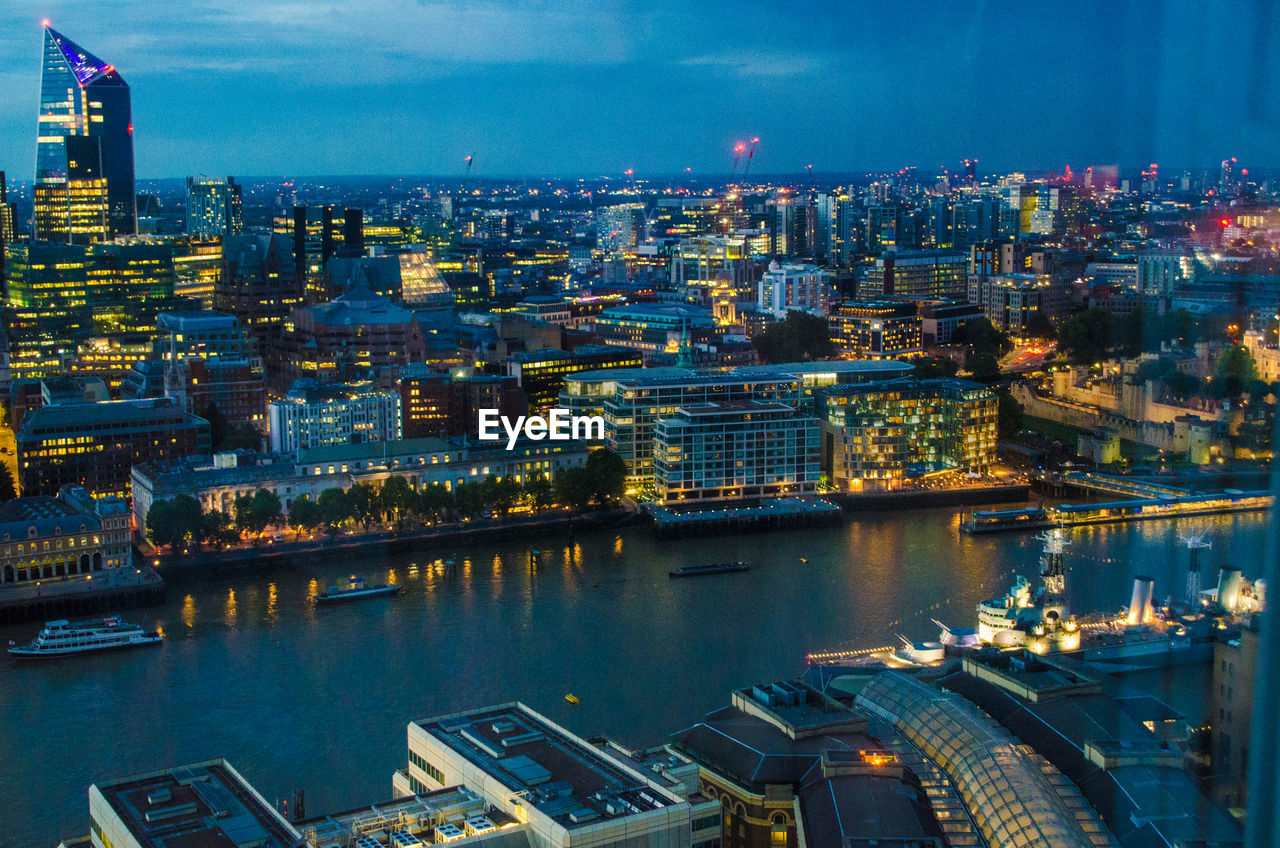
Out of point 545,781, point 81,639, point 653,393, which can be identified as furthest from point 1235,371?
point 653,393

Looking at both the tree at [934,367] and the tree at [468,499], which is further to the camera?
the tree at [934,367]

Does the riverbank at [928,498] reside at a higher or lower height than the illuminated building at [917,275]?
lower

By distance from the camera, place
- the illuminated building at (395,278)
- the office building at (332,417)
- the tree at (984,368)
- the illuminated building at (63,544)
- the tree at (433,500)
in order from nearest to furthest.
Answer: the illuminated building at (63,544)
the tree at (433,500)
the office building at (332,417)
the tree at (984,368)
the illuminated building at (395,278)

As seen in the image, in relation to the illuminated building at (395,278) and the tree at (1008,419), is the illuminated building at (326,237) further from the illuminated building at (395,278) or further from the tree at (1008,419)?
the tree at (1008,419)

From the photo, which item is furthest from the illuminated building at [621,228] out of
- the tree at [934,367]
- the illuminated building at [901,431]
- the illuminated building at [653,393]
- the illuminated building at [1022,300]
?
the illuminated building at [901,431]

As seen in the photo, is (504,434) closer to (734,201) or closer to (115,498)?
(115,498)

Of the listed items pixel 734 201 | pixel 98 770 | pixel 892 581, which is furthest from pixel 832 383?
pixel 734 201

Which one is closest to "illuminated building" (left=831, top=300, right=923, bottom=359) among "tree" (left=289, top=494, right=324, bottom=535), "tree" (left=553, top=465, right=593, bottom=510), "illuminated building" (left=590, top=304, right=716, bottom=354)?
"illuminated building" (left=590, top=304, right=716, bottom=354)

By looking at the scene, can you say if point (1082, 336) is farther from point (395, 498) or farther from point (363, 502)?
point (363, 502)

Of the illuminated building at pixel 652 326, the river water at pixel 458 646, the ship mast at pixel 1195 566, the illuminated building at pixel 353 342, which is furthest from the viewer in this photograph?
the illuminated building at pixel 652 326
